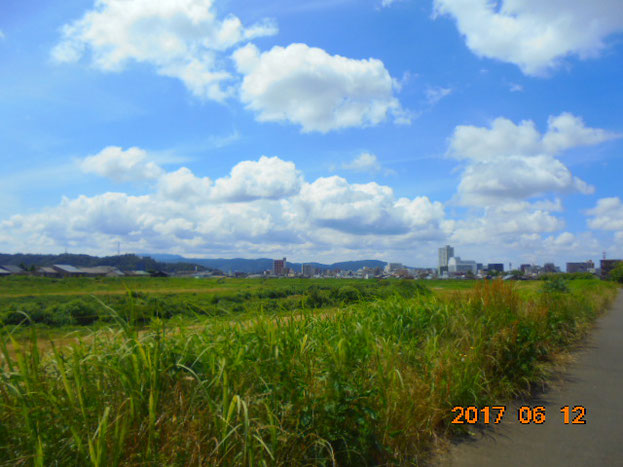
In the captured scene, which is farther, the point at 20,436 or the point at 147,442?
the point at 147,442

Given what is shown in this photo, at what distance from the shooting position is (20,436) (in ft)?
7.38

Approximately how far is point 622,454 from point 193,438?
132 inches

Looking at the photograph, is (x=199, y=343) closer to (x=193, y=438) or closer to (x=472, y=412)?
(x=193, y=438)

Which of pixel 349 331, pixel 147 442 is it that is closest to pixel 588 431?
pixel 349 331

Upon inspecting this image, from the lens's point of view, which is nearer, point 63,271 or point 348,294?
point 348,294

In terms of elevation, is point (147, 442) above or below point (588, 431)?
above

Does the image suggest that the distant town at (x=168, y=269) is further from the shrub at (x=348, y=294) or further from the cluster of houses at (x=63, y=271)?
the shrub at (x=348, y=294)
